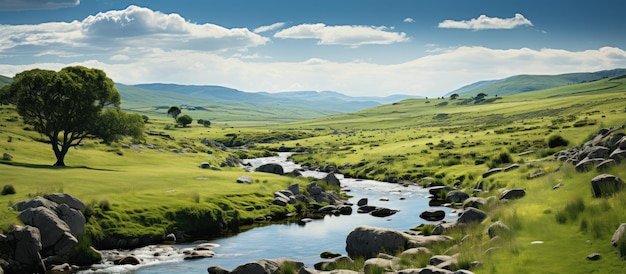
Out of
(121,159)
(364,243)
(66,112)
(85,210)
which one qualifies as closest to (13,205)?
(85,210)

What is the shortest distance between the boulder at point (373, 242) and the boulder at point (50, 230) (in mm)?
20229

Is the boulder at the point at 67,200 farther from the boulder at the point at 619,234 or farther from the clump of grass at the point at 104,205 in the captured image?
the boulder at the point at 619,234

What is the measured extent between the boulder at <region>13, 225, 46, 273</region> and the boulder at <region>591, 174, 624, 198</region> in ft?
116

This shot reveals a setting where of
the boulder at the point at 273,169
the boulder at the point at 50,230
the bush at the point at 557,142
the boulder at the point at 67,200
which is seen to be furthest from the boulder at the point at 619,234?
the boulder at the point at 273,169

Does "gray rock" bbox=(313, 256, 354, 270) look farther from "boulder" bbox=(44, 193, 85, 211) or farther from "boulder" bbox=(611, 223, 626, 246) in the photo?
"boulder" bbox=(44, 193, 85, 211)

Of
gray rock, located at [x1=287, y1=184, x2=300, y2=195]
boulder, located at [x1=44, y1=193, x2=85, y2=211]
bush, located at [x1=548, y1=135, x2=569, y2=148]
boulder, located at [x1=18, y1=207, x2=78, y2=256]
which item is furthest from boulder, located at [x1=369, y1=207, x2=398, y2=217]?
bush, located at [x1=548, y1=135, x2=569, y2=148]

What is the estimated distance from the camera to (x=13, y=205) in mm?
42156

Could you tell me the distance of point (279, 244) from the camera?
46312 millimetres

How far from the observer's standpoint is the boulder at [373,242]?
121 ft

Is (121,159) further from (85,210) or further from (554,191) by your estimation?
(554,191)

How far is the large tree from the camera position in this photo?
69812 mm

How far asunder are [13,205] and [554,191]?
40448mm

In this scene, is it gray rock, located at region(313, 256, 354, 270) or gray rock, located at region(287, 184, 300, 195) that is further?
gray rock, located at region(287, 184, 300, 195)

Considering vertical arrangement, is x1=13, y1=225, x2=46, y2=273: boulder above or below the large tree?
below
